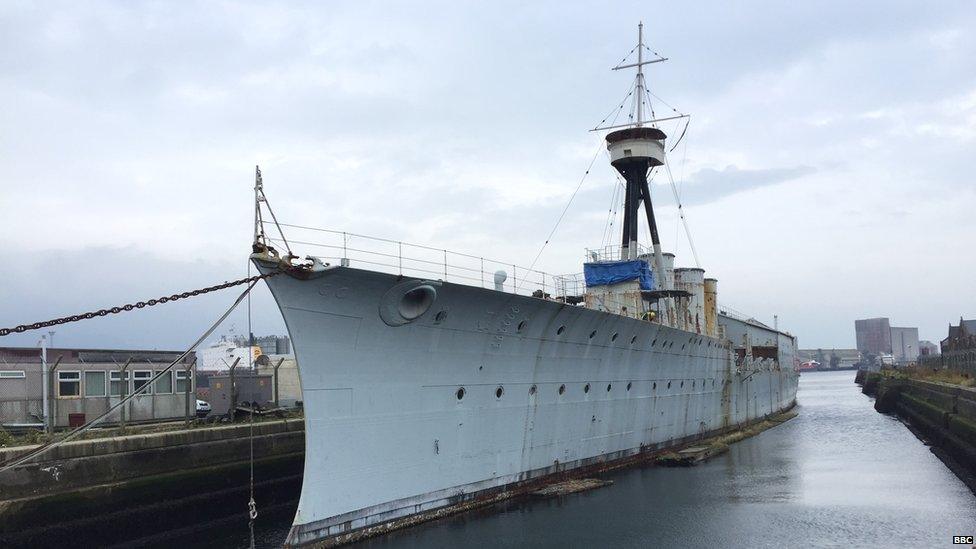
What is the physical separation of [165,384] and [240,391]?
2.40 metres

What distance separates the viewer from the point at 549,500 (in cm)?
1802

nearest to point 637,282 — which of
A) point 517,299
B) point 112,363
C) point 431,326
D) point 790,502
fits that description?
point 790,502

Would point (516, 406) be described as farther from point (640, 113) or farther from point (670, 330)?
point (640, 113)

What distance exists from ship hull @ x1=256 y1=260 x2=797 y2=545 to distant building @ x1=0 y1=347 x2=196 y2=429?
8132mm

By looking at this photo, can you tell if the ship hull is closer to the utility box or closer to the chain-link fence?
the utility box

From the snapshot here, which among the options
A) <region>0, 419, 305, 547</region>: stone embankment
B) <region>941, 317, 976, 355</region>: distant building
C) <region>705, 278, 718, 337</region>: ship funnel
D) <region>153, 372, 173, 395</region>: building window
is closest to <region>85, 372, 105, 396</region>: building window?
<region>153, 372, 173, 395</region>: building window

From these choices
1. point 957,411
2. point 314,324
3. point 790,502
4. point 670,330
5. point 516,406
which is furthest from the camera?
point 957,411

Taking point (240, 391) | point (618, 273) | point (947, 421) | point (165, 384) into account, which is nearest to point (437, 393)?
point (240, 391)

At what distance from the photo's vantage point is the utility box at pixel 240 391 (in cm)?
2309

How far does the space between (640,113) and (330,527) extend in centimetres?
2200

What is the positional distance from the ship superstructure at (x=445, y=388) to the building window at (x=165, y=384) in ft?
37.9

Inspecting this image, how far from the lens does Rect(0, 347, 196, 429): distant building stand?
19641mm

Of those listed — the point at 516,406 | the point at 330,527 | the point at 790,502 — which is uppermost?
the point at 516,406

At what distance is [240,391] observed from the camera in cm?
2444
